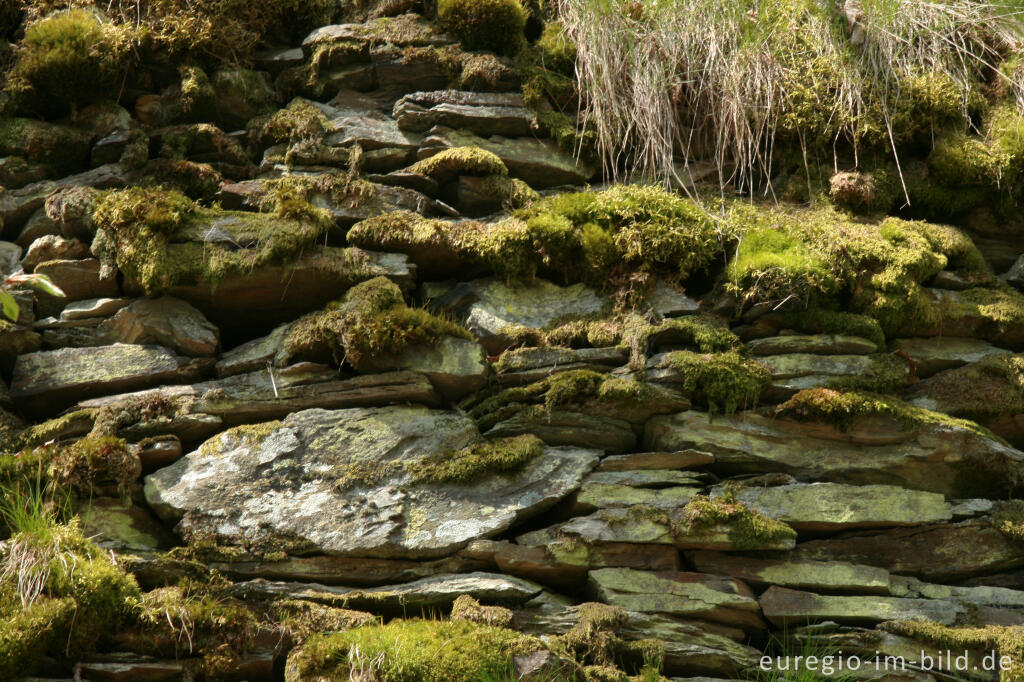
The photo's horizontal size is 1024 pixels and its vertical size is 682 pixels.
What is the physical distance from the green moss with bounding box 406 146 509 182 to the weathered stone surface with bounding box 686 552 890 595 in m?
3.98

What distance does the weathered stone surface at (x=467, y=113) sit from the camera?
780 cm

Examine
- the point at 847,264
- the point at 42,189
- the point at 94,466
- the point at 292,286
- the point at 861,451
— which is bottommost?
the point at 94,466

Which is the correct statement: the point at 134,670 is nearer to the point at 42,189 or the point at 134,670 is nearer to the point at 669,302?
the point at 42,189

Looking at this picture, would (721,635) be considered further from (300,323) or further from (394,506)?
(300,323)

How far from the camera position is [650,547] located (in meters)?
5.62

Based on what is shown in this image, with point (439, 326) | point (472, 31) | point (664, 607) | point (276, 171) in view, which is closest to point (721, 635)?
point (664, 607)

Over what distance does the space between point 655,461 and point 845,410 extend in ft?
5.12

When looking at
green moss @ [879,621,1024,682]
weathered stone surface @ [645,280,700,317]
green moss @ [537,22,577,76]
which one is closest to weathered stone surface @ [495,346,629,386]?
weathered stone surface @ [645,280,700,317]

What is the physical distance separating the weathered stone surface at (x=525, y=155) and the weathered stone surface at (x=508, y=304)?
131 cm

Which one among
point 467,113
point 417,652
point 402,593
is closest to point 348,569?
point 402,593

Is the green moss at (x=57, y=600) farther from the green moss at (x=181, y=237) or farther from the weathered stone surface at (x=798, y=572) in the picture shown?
the weathered stone surface at (x=798, y=572)

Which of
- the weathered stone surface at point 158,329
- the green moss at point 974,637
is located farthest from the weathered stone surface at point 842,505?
the weathered stone surface at point 158,329

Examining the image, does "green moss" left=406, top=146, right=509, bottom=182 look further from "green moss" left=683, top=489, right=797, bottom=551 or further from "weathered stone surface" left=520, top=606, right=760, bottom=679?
"weathered stone surface" left=520, top=606, right=760, bottom=679

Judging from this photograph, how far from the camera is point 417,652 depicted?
479 cm
